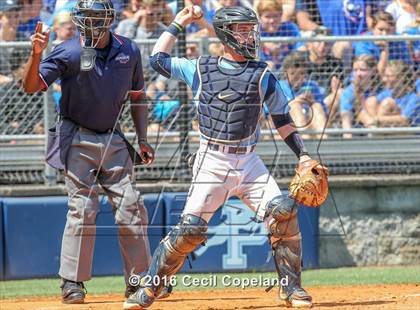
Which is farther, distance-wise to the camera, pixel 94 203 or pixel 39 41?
pixel 94 203

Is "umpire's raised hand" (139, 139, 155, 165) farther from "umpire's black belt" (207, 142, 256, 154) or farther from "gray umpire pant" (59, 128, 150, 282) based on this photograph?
"umpire's black belt" (207, 142, 256, 154)

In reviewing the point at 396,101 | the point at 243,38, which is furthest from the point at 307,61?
the point at 243,38

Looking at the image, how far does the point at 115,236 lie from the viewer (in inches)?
412

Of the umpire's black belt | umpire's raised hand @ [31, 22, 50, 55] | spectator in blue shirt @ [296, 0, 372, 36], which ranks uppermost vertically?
umpire's raised hand @ [31, 22, 50, 55]

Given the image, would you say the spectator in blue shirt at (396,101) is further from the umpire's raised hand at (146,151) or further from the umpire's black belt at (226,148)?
the umpire's black belt at (226,148)

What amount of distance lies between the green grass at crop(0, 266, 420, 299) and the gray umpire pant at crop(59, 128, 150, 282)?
1335 millimetres

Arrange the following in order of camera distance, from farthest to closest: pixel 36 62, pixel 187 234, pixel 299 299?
pixel 36 62 < pixel 299 299 < pixel 187 234

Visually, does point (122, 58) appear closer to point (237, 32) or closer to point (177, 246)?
point (237, 32)

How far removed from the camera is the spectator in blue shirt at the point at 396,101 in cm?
1055

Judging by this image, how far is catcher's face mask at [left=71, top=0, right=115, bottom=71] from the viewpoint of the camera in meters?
7.60

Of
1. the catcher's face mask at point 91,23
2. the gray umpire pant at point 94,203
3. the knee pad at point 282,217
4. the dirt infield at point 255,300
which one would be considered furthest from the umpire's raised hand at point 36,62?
the knee pad at point 282,217

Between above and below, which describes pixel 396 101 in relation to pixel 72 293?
above

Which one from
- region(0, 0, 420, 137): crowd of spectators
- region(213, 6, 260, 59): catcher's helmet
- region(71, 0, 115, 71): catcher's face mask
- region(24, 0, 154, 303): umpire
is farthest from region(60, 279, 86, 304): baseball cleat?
region(0, 0, 420, 137): crowd of spectators

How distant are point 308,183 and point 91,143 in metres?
1.99
